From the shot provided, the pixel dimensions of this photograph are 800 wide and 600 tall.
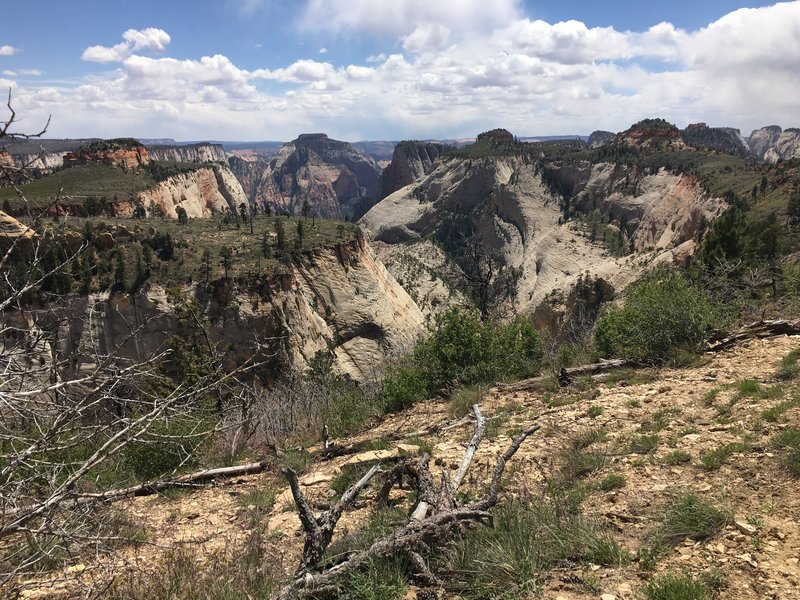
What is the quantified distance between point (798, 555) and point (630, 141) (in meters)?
141

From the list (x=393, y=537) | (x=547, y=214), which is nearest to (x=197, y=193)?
(x=547, y=214)

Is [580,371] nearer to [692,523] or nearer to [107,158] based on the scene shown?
[692,523]

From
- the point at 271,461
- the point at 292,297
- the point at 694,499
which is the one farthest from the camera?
the point at 292,297

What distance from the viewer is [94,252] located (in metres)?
43.3

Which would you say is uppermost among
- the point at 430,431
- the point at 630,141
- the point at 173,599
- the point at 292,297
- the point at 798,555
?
the point at 630,141

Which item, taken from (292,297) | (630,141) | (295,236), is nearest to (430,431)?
(292,297)

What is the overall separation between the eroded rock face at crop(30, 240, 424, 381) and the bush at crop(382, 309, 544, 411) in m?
22.6

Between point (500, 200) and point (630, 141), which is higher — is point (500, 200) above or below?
below

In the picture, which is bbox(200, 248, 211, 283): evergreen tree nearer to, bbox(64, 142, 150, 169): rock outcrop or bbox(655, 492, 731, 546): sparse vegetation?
bbox(655, 492, 731, 546): sparse vegetation

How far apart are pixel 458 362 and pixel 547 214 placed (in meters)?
112

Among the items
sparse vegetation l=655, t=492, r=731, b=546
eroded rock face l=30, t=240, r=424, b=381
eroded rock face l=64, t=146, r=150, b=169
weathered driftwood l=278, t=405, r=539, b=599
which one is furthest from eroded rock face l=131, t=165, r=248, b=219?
sparse vegetation l=655, t=492, r=731, b=546

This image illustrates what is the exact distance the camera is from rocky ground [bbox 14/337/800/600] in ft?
13.8

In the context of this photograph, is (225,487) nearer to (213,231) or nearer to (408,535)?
(408,535)

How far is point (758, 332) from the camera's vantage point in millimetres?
12203
